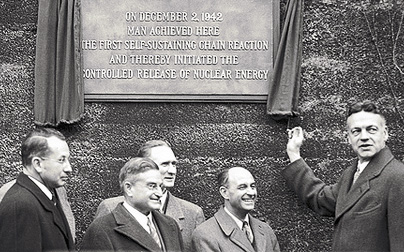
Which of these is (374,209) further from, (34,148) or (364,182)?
(34,148)

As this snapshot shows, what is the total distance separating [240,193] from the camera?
6012 mm

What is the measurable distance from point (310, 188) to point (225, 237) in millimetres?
1000

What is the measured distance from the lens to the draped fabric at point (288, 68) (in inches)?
265

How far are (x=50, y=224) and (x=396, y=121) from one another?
11.2 feet

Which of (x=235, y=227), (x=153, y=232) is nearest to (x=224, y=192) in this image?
(x=235, y=227)

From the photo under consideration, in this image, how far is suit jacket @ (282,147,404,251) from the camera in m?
5.32

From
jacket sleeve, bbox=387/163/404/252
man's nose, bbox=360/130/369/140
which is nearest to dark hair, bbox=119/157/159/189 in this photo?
man's nose, bbox=360/130/369/140

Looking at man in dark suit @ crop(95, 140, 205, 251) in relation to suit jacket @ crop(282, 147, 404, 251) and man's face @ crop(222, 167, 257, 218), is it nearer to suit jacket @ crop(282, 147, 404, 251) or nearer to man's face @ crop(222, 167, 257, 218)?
man's face @ crop(222, 167, 257, 218)

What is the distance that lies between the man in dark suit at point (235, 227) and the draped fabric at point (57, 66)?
153 centimetres

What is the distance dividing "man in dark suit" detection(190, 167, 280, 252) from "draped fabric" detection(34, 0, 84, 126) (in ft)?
5.03

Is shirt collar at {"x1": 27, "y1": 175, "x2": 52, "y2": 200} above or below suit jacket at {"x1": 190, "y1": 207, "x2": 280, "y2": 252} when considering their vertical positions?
above

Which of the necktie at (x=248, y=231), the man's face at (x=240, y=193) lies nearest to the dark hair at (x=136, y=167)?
the man's face at (x=240, y=193)

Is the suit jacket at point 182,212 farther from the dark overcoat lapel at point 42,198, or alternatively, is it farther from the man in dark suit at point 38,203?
the dark overcoat lapel at point 42,198

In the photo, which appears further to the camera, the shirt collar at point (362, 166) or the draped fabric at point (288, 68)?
the draped fabric at point (288, 68)
